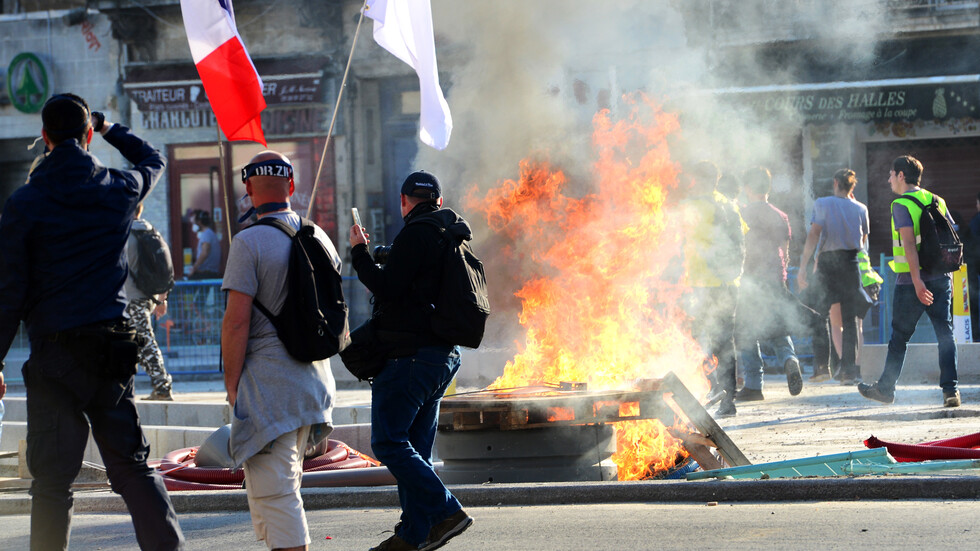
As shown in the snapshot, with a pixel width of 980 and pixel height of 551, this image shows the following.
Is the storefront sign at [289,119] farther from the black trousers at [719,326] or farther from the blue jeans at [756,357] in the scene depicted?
the black trousers at [719,326]

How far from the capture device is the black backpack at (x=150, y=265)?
942 centimetres

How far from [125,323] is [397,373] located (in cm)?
106

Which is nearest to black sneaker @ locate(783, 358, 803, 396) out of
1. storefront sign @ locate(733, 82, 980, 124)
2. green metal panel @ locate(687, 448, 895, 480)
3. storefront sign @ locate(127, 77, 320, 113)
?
green metal panel @ locate(687, 448, 895, 480)

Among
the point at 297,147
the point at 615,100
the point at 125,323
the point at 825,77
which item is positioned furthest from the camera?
the point at 297,147

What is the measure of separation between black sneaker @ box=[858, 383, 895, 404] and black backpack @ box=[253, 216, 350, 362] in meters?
5.76

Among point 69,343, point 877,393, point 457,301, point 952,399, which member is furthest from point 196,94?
point 69,343

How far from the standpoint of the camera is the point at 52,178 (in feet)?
12.6

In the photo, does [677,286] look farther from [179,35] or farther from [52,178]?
[179,35]

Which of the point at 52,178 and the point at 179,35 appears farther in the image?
the point at 179,35

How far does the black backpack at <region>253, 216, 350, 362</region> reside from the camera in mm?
3758

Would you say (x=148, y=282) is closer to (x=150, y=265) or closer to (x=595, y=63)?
(x=150, y=265)

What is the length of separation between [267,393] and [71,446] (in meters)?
0.72

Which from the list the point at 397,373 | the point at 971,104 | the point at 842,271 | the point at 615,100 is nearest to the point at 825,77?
the point at 971,104

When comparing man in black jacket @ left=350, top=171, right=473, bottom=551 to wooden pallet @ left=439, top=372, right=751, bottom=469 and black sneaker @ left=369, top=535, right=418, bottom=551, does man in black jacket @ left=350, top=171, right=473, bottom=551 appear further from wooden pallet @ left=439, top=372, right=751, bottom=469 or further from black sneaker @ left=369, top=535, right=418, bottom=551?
wooden pallet @ left=439, top=372, right=751, bottom=469
